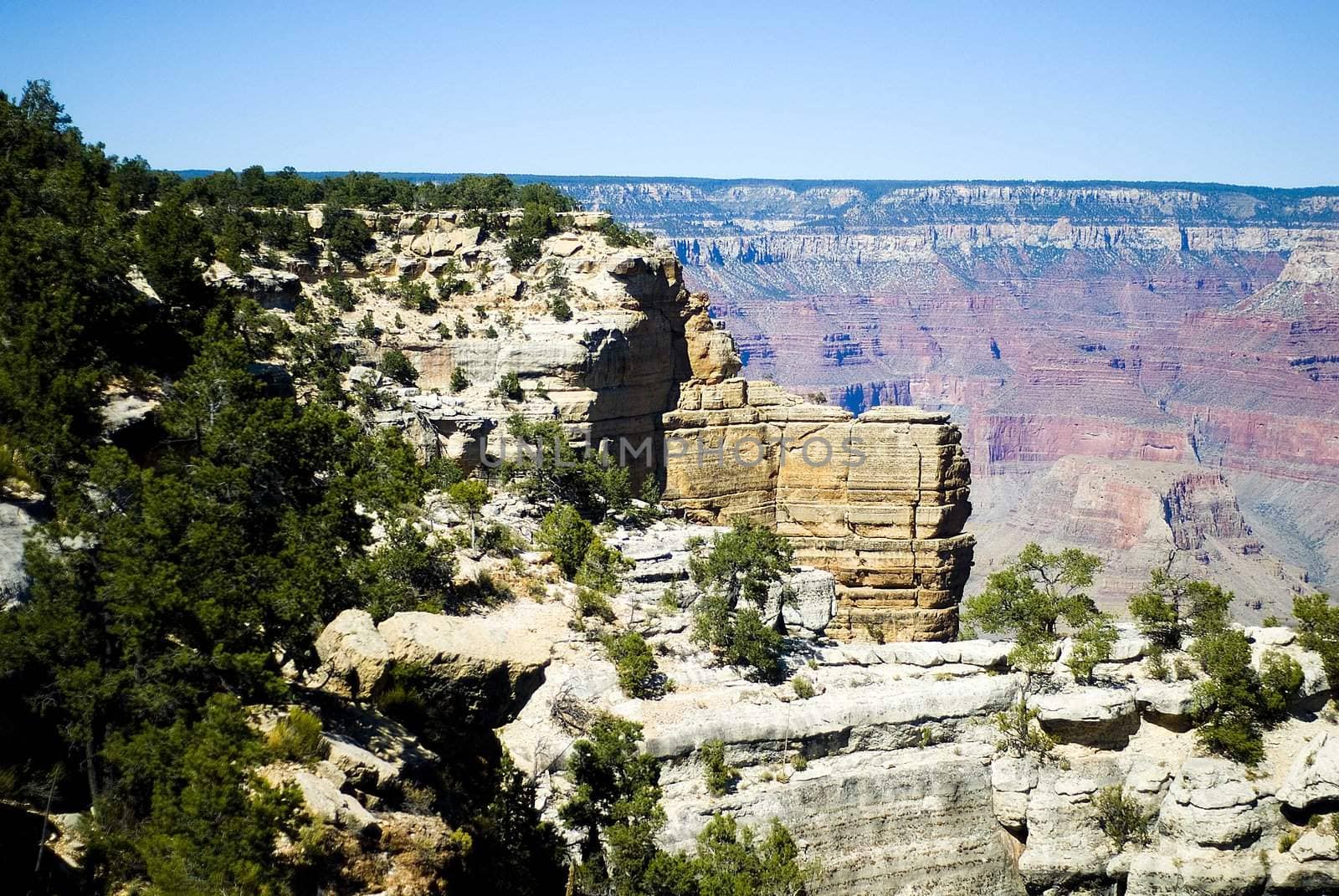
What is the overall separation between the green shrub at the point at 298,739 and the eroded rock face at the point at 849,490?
3051cm

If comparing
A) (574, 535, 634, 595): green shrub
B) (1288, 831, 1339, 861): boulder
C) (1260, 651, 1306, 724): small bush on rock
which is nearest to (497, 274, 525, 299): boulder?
(574, 535, 634, 595): green shrub

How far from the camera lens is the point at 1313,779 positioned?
30875mm

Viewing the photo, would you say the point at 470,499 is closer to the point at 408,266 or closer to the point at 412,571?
the point at 412,571

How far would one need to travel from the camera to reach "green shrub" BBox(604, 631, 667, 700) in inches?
1201

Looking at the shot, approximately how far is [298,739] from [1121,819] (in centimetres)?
2339

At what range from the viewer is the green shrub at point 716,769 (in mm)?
28580

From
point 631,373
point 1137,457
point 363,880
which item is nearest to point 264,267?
point 631,373

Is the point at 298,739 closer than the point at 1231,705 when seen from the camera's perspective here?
Yes

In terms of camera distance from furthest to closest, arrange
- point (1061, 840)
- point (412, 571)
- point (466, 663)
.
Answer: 1. point (1061, 840)
2. point (412, 571)
3. point (466, 663)

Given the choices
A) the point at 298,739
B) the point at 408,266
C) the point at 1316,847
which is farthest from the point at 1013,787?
the point at 408,266

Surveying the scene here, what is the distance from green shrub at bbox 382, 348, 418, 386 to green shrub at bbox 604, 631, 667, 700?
60.2 ft

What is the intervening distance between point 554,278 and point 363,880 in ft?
113

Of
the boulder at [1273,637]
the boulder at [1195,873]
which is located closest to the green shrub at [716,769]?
the boulder at [1195,873]

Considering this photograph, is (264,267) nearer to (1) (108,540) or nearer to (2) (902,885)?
(1) (108,540)
